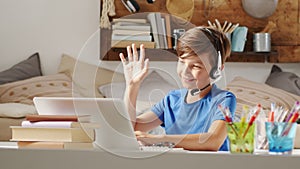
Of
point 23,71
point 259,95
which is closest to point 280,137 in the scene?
point 259,95

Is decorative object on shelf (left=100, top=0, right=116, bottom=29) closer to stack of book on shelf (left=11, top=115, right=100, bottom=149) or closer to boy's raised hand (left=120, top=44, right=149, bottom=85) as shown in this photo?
boy's raised hand (left=120, top=44, right=149, bottom=85)

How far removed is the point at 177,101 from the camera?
1920mm

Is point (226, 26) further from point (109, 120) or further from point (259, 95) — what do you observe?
point (109, 120)

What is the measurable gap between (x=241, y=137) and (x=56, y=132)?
41 cm

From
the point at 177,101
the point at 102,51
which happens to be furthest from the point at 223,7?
the point at 177,101

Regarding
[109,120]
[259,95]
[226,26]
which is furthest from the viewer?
→ [226,26]

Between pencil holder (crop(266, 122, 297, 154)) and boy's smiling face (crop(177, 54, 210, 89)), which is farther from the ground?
boy's smiling face (crop(177, 54, 210, 89))

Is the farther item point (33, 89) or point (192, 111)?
point (33, 89)

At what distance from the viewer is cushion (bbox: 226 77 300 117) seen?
12.8 ft

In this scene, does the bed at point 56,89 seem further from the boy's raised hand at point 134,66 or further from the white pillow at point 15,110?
the boy's raised hand at point 134,66

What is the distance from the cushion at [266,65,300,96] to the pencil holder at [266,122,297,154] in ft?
9.39

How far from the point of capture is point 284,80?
4.27 m

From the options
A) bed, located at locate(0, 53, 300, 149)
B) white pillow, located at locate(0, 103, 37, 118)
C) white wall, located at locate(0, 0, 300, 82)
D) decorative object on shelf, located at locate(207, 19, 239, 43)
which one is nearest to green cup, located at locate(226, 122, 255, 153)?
bed, located at locate(0, 53, 300, 149)

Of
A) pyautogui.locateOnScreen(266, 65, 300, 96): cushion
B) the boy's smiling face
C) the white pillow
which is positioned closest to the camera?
the boy's smiling face
